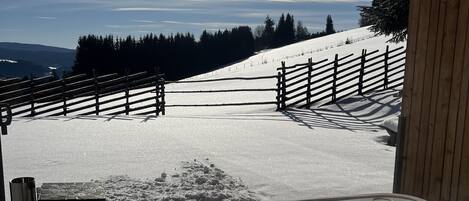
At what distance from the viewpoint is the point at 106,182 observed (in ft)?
14.5

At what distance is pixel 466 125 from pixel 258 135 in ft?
15.3

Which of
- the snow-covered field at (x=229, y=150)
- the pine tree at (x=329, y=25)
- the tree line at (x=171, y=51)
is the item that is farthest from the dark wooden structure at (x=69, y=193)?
the pine tree at (x=329, y=25)

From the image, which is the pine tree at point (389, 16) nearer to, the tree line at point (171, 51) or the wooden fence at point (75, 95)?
the wooden fence at point (75, 95)

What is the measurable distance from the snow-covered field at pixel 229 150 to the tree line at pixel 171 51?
48.0 metres

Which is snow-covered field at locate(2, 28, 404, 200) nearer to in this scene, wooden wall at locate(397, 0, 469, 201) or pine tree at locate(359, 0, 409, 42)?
wooden wall at locate(397, 0, 469, 201)

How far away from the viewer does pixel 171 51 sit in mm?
69125

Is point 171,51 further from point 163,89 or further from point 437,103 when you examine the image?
point 437,103

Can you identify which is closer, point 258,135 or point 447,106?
point 447,106

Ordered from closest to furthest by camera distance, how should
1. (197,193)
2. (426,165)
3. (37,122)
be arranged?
(426,165)
(197,193)
(37,122)

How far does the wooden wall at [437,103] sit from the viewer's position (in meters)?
2.79

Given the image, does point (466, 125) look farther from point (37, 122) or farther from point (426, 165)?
point (37, 122)

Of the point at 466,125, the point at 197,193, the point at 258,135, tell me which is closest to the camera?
the point at 466,125

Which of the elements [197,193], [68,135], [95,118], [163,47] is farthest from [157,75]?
[163,47]

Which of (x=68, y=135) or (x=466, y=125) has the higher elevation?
(x=466, y=125)
